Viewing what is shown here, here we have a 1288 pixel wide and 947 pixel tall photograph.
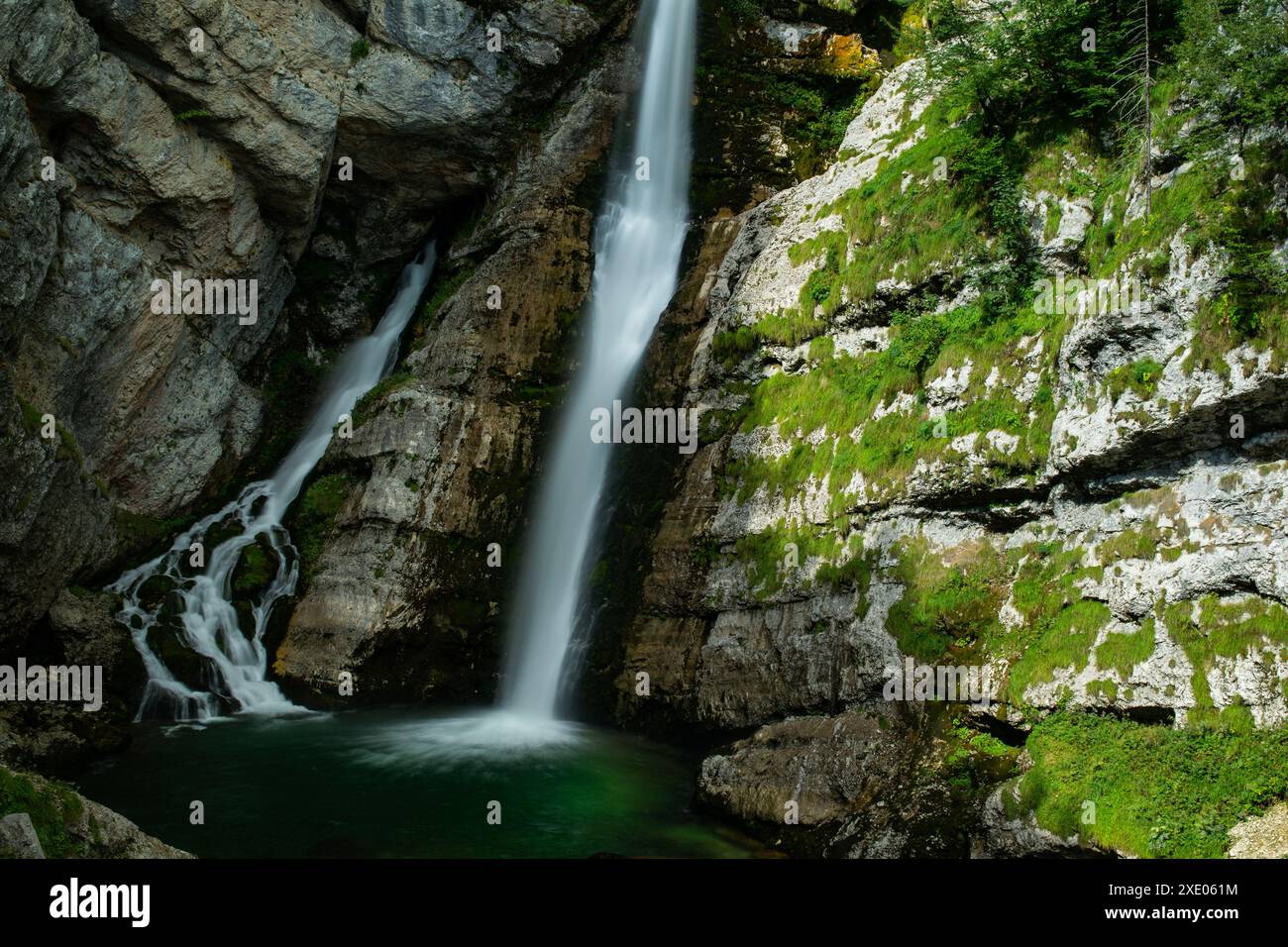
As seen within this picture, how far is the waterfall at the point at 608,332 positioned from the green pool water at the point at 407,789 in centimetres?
177

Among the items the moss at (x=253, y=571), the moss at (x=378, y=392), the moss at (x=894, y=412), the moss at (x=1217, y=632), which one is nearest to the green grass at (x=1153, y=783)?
the moss at (x=1217, y=632)

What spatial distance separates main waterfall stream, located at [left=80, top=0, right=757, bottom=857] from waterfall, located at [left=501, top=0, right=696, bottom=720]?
0.04 m

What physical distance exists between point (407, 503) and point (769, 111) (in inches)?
524

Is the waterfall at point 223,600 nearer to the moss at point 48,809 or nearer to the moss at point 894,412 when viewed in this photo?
the moss at point 894,412

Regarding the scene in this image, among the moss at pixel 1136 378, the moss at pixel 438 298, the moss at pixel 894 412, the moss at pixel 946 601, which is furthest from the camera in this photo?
the moss at pixel 438 298

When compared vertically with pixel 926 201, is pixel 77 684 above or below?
below

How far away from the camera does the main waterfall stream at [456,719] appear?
12172 millimetres

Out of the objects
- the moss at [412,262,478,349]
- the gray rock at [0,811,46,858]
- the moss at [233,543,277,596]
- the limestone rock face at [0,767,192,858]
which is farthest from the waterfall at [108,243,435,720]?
the gray rock at [0,811,46,858]

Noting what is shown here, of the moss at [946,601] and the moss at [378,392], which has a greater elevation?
the moss at [378,392]

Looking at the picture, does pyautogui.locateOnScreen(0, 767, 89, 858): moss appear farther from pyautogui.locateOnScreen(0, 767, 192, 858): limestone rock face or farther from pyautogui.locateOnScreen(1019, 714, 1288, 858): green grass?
pyautogui.locateOnScreen(1019, 714, 1288, 858): green grass

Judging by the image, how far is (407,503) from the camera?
1989 centimetres

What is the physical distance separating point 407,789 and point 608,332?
11556 millimetres
